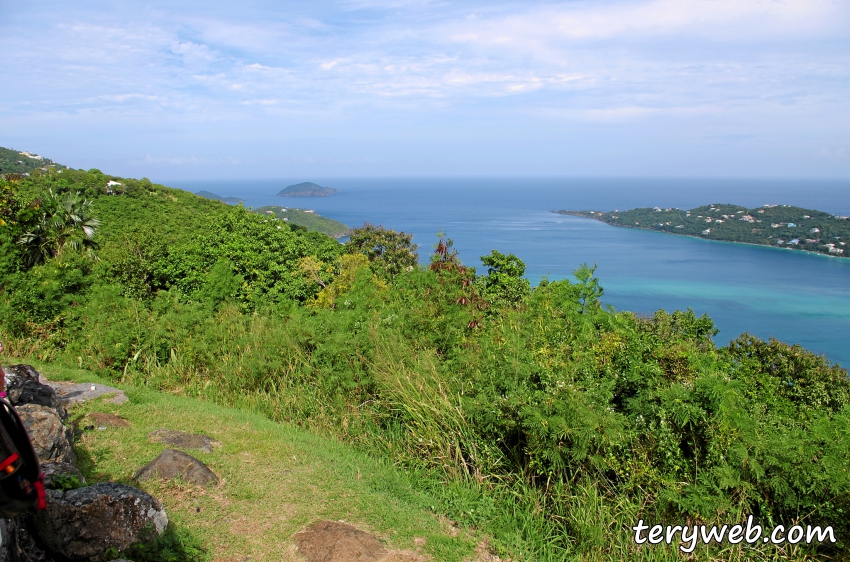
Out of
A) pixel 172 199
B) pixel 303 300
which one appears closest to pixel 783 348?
pixel 303 300

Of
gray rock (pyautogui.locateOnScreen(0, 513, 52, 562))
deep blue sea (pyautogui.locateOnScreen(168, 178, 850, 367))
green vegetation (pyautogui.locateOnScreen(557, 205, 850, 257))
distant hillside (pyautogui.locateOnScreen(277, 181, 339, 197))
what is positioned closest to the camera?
gray rock (pyautogui.locateOnScreen(0, 513, 52, 562))

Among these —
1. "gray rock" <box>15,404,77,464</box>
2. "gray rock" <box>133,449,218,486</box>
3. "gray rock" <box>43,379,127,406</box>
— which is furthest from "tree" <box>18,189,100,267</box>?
"gray rock" <box>133,449,218,486</box>

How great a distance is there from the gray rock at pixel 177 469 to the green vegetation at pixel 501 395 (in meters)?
0.65

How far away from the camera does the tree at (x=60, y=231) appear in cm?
1335

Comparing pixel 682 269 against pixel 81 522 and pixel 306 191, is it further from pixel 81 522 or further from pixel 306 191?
pixel 306 191

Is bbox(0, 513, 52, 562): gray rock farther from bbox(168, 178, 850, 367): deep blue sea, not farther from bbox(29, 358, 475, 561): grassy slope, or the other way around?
bbox(168, 178, 850, 367): deep blue sea

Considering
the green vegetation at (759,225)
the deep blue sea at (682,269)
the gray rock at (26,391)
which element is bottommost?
the deep blue sea at (682,269)

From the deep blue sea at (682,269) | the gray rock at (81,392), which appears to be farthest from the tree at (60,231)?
the deep blue sea at (682,269)

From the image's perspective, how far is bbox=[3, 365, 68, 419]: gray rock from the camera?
13.5 feet

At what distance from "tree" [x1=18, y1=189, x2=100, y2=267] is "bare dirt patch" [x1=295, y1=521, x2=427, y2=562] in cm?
1124

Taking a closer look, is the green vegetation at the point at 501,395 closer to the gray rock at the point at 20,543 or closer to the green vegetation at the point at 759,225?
the gray rock at the point at 20,543

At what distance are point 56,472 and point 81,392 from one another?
2.78 metres

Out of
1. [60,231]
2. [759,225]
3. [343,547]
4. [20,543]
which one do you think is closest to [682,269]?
[759,225]

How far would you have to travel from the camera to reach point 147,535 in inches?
112
